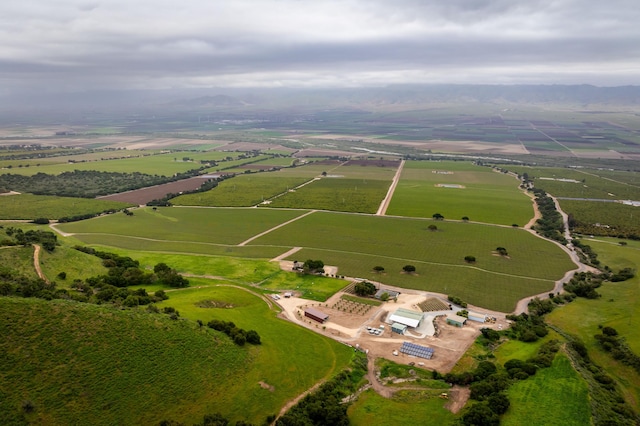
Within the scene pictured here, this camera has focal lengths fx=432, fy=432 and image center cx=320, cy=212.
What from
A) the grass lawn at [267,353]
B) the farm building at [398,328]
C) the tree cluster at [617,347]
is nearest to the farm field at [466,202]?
the tree cluster at [617,347]

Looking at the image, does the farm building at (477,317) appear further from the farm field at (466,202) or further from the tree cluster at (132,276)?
the farm field at (466,202)

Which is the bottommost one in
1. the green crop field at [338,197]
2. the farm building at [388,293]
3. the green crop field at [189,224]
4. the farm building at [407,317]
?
the farm building at [388,293]

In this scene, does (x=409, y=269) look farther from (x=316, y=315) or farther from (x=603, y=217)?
(x=603, y=217)

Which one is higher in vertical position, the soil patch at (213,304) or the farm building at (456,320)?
the soil patch at (213,304)

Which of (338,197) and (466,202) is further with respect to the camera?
(338,197)

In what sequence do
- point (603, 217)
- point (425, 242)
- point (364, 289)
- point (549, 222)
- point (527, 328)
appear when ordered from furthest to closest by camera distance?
1. point (603, 217)
2. point (549, 222)
3. point (425, 242)
4. point (364, 289)
5. point (527, 328)

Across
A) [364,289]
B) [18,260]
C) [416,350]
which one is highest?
[18,260]

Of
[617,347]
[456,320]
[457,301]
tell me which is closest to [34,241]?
[456,320]
